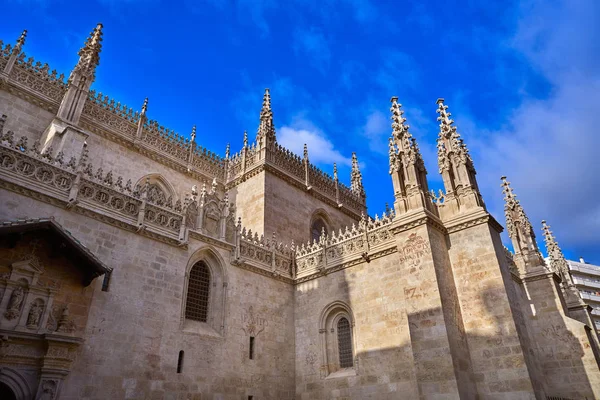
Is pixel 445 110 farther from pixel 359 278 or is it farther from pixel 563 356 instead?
pixel 563 356

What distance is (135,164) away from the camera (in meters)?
20.5

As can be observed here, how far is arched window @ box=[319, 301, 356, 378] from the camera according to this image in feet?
52.2

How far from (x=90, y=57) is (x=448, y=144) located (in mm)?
17164

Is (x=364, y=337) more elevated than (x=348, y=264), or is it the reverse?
(x=348, y=264)

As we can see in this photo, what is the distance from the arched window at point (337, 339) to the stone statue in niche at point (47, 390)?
31.2ft

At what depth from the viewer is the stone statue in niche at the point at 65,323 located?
425 inches

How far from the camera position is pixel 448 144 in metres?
16.3

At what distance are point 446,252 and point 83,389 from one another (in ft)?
39.5

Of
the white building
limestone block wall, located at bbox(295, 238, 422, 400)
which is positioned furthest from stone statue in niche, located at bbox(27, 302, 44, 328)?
the white building

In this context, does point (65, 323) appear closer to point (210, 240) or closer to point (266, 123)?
point (210, 240)

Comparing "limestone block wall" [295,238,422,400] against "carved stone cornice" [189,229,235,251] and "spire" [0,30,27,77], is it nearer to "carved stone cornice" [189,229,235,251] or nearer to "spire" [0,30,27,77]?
"carved stone cornice" [189,229,235,251]

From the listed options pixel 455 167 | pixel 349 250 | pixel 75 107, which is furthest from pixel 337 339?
pixel 75 107

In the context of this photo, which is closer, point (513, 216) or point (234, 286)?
point (234, 286)

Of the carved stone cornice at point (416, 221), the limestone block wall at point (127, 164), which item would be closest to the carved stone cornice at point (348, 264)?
the carved stone cornice at point (416, 221)
